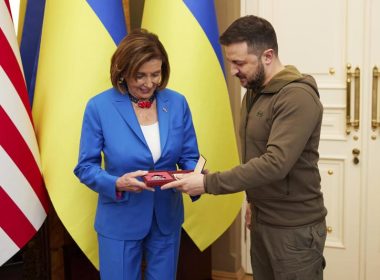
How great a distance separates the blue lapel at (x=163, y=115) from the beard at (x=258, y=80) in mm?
306

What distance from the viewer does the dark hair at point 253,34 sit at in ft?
5.13

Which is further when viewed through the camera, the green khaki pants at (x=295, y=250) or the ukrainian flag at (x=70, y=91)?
the ukrainian flag at (x=70, y=91)

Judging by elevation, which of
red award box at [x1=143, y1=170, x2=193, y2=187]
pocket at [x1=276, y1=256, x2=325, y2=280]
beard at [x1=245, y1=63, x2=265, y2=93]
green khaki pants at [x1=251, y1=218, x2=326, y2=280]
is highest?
beard at [x1=245, y1=63, x2=265, y2=93]

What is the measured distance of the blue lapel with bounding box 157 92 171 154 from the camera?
1.75 metres

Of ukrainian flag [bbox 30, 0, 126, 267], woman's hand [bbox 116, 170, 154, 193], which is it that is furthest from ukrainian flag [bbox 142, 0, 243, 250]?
woman's hand [bbox 116, 170, 154, 193]

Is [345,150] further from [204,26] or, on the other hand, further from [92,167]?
[92,167]

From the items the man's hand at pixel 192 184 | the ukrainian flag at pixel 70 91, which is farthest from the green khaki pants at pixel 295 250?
the ukrainian flag at pixel 70 91

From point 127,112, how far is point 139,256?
510 mm

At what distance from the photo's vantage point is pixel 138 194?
175cm

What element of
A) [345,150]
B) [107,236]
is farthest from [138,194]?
[345,150]

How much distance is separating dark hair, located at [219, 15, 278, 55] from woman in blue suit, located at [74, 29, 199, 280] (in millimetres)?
284

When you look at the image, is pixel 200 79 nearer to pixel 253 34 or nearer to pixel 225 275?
pixel 253 34

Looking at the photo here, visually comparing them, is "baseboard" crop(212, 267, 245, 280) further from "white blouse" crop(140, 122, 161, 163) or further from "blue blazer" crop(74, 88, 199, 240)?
"white blouse" crop(140, 122, 161, 163)

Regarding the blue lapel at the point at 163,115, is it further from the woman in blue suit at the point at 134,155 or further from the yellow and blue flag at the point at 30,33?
the yellow and blue flag at the point at 30,33
